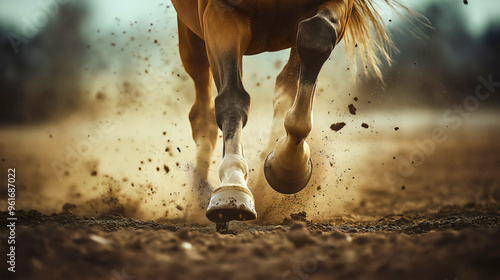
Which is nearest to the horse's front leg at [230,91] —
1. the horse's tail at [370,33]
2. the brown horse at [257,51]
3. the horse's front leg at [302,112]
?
the brown horse at [257,51]

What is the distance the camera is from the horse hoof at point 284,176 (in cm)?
270

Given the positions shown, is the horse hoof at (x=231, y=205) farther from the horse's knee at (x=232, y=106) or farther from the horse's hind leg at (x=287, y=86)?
the horse's hind leg at (x=287, y=86)

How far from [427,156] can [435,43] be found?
3.77ft

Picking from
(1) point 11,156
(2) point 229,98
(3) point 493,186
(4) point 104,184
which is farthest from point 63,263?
(1) point 11,156

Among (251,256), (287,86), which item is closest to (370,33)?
(287,86)

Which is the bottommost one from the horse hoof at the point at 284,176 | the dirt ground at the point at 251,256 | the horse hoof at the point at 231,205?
the dirt ground at the point at 251,256

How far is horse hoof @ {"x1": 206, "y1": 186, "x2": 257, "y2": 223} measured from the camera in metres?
2.01

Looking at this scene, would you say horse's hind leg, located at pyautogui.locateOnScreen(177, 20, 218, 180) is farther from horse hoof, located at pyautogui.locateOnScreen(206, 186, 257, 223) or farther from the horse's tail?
horse hoof, located at pyautogui.locateOnScreen(206, 186, 257, 223)

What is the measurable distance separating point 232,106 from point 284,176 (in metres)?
0.58

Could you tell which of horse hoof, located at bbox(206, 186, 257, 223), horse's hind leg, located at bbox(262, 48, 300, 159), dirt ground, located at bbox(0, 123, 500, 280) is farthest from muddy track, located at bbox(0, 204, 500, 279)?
horse's hind leg, located at bbox(262, 48, 300, 159)

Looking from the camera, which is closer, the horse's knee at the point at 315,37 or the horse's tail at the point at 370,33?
the horse's knee at the point at 315,37

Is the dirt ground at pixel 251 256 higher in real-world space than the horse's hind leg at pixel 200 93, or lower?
lower

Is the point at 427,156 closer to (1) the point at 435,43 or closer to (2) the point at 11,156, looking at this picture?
(1) the point at 435,43

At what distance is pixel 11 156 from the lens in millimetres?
4684
